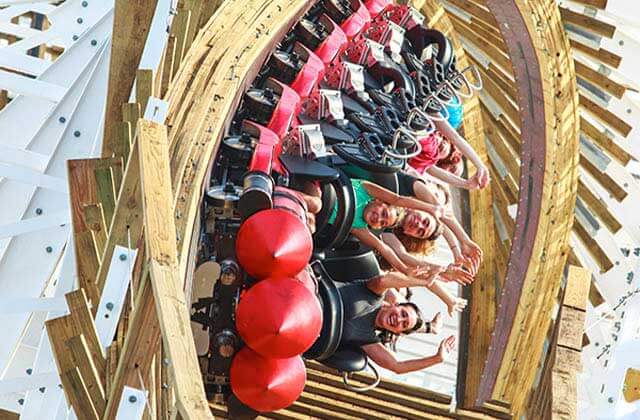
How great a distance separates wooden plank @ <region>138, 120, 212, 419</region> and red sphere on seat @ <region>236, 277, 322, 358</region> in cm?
107

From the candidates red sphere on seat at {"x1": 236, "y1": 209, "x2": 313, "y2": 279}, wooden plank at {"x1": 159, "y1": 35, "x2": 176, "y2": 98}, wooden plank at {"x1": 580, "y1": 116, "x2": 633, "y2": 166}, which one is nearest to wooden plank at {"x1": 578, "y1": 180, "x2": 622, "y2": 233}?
wooden plank at {"x1": 580, "y1": 116, "x2": 633, "y2": 166}

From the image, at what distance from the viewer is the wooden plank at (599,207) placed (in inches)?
327

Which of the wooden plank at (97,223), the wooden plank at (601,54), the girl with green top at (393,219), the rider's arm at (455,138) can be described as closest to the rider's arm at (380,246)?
the girl with green top at (393,219)

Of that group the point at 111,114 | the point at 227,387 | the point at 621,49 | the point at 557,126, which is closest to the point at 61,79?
the point at 111,114

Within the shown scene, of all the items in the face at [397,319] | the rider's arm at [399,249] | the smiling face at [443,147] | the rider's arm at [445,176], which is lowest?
the face at [397,319]

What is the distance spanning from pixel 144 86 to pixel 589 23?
468 centimetres

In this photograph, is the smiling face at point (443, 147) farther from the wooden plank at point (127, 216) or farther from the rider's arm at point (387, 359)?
the wooden plank at point (127, 216)

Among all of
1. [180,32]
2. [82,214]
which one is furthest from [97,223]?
[180,32]

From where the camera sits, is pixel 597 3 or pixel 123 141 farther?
pixel 597 3

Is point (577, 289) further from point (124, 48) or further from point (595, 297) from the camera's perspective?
point (595, 297)

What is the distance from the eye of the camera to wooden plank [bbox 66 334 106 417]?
3305mm

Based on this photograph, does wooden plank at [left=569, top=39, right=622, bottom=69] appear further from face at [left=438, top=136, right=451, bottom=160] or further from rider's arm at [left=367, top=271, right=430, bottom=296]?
rider's arm at [left=367, top=271, right=430, bottom=296]

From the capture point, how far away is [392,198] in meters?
5.37

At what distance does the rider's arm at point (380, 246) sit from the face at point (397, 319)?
A: 17cm
